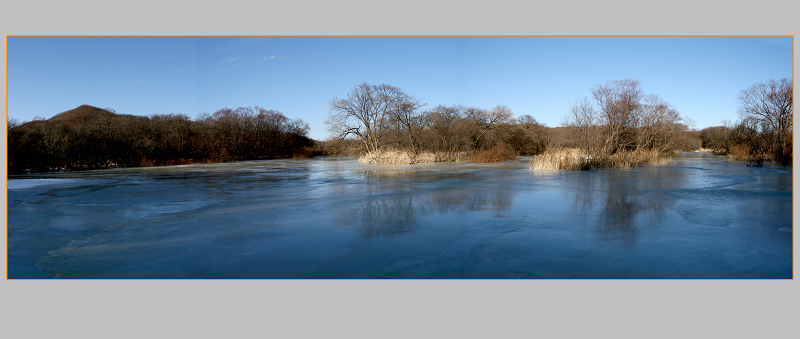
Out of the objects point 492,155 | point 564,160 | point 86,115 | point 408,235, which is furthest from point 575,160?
point 86,115

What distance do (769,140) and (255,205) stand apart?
2040cm

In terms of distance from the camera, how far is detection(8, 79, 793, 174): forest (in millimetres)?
15844

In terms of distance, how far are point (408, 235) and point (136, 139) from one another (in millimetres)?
21978

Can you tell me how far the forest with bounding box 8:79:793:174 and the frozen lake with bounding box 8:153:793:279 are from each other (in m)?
8.95

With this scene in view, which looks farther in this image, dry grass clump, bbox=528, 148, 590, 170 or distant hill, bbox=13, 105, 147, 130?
distant hill, bbox=13, 105, 147, 130

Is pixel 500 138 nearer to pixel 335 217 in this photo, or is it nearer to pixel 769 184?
pixel 769 184

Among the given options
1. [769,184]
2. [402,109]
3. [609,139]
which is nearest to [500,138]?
[402,109]

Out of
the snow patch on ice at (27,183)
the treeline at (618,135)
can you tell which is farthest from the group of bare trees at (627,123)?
the snow patch on ice at (27,183)

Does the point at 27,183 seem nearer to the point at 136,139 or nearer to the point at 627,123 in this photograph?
the point at 136,139

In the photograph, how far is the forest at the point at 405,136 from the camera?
15.8 meters

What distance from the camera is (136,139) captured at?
21.6 metres

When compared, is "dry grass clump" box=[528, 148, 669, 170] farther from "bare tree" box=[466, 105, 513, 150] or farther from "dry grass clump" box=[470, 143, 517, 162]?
"bare tree" box=[466, 105, 513, 150]

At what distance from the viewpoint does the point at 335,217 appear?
5.62 meters

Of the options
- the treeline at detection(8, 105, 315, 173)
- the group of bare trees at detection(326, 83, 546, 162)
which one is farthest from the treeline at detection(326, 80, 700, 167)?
the treeline at detection(8, 105, 315, 173)
